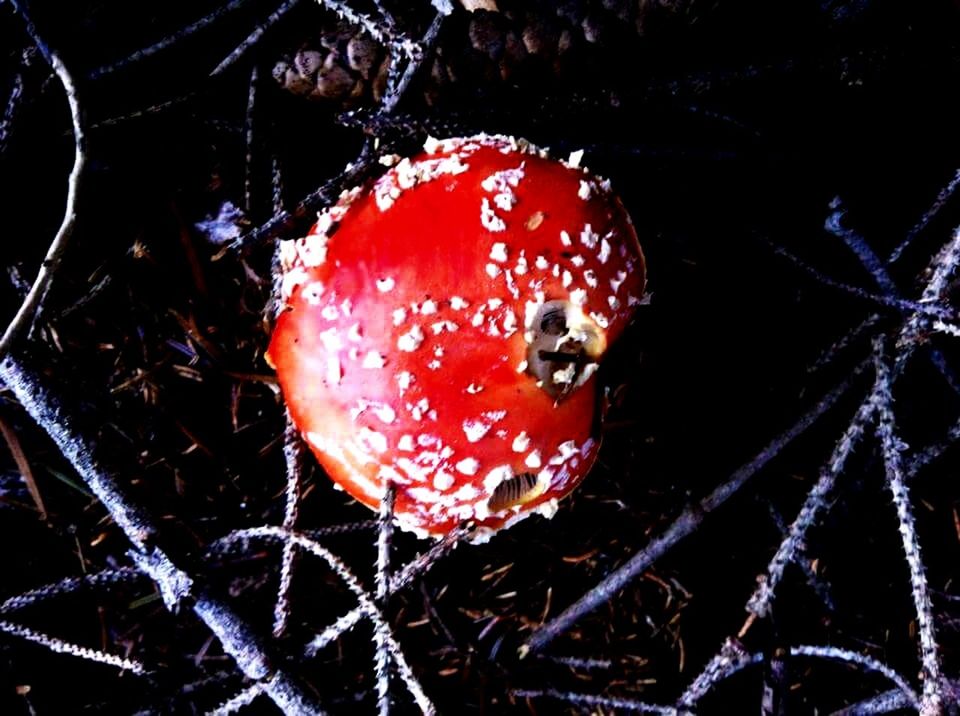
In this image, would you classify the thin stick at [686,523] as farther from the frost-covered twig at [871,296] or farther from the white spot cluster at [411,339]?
the white spot cluster at [411,339]

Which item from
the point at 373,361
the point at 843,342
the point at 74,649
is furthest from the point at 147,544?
the point at 843,342

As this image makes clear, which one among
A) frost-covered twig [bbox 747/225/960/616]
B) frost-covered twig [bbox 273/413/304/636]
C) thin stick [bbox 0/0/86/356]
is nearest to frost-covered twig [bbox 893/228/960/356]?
frost-covered twig [bbox 747/225/960/616]

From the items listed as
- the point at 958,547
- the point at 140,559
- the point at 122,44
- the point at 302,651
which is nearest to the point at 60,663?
the point at 140,559

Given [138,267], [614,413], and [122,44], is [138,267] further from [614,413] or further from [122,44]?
[614,413]

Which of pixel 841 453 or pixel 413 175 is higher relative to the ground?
pixel 413 175

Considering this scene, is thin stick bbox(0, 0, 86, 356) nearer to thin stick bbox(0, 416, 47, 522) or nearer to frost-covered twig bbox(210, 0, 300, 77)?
frost-covered twig bbox(210, 0, 300, 77)

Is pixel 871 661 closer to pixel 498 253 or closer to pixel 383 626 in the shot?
pixel 383 626
